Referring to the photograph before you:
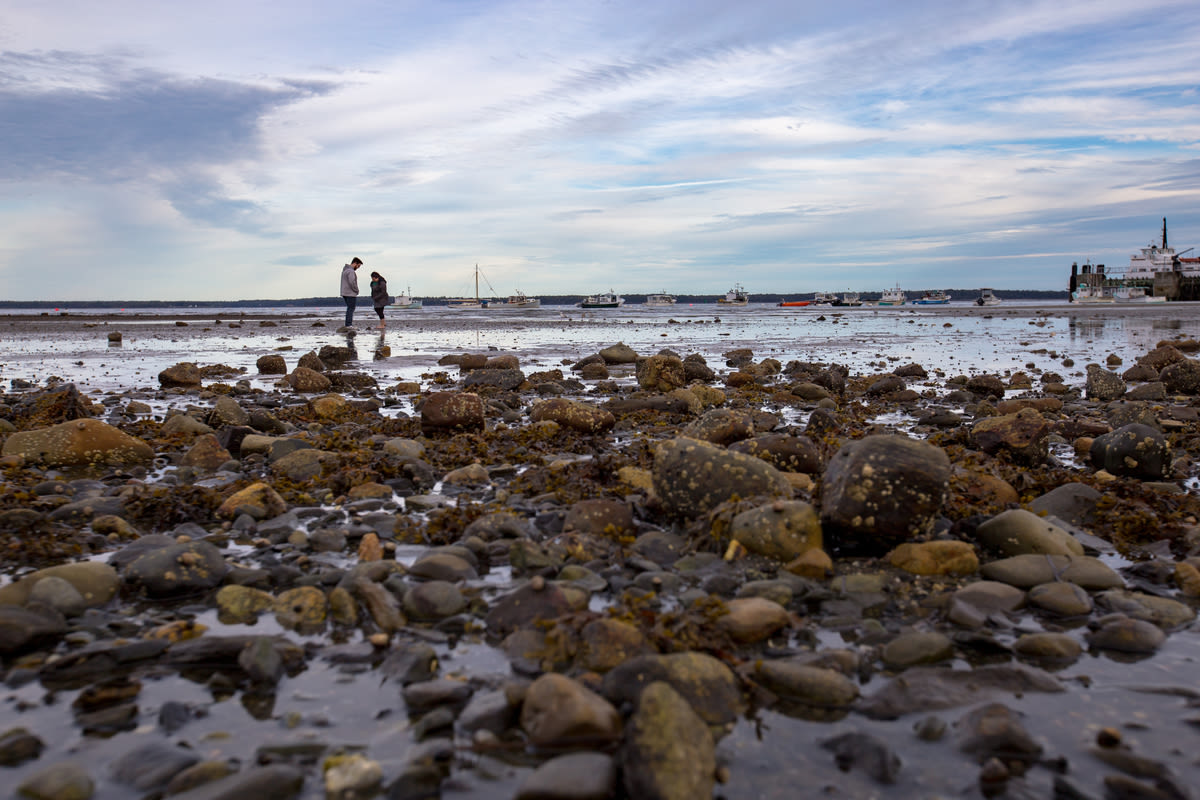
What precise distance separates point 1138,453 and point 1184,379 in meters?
9.08

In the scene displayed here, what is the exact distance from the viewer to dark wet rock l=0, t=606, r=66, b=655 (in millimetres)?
3666

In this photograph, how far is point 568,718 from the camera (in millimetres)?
3000

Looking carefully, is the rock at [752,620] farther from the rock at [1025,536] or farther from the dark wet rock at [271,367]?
the dark wet rock at [271,367]

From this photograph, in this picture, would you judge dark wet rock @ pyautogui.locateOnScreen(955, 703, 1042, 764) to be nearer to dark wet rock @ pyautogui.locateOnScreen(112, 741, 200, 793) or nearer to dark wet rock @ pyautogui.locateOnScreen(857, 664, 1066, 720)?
dark wet rock @ pyautogui.locateOnScreen(857, 664, 1066, 720)

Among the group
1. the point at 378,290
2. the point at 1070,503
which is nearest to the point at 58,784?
the point at 1070,503

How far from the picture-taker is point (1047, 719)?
3.21 m

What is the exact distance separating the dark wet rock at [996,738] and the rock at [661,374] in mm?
10905

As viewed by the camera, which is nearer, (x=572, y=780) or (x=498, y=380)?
(x=572, y=780)

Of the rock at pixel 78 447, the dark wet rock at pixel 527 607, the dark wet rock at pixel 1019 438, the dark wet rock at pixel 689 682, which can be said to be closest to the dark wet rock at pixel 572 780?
the dark wet rock at pixel 689 682

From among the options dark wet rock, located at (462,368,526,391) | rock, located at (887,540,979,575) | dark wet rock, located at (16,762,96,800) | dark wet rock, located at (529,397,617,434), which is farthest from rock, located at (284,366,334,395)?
dark wet rock, located at (16,762,96,800)

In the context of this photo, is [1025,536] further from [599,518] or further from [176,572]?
[176,572]

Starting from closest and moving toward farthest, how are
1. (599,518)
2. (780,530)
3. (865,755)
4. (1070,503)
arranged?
(865,755)
(780,530)
(599,518)
(1070,503)

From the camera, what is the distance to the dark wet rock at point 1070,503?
6.02m

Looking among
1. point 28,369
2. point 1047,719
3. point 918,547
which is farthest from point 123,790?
point 28,369
